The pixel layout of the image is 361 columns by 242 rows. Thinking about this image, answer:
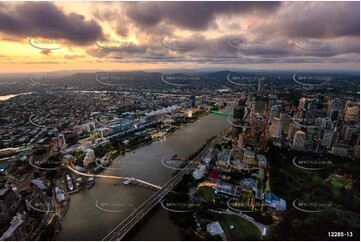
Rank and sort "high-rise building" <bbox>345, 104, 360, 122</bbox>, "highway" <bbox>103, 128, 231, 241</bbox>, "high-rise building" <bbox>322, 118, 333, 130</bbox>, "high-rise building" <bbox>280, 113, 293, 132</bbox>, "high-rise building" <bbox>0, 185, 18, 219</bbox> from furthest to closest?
1. "high-rise building" <bbox>280, 113, 293, 132</bbox>
2. "high-rise building" <bbox>322, 118, 333, 130</bbox>
3. "high-rise building" <bbox>345, 104, 360, 122</bbox>
4. "high-rise building" <bbox>0, 185, 18, 219</bbox>
5. "highway" <bbox>103, 128, 231, 241</bbox>

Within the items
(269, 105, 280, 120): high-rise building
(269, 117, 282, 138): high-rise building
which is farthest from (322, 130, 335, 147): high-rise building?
(269, 105, 280, 120): high-rise building

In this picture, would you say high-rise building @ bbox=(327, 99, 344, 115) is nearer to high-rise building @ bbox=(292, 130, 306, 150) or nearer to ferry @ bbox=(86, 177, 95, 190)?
high-rise building @ bbox=(292, 130, 306, 150)

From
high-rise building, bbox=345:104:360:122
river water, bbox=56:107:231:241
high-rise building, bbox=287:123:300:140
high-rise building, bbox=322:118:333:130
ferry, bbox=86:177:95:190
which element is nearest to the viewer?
river water, bbox=56:107:231:241

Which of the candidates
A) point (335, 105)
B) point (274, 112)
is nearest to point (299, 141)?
point (274, 112)

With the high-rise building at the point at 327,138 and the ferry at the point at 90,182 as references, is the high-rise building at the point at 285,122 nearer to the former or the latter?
the high-rise building at the point at 327,138

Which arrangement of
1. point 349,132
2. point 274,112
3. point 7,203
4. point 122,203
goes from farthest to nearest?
point 274,112
point 349,132
point 122,203
point 7,203

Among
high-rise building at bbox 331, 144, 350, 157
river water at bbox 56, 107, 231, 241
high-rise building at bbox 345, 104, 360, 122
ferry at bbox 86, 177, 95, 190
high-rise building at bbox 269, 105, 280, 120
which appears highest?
high-rise building at bbox 345, 104, 360, 122

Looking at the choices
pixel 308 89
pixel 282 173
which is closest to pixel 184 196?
pixel 282 173

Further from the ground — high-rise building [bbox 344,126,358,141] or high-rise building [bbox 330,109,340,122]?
high-rise building [bbox 330,109,340,122]

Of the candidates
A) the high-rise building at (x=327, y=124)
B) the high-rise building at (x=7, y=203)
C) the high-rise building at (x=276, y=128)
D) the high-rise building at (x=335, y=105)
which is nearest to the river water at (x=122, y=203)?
the high-rise building at (x=7, y=203)

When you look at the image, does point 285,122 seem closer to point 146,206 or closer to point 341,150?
point 341,150
